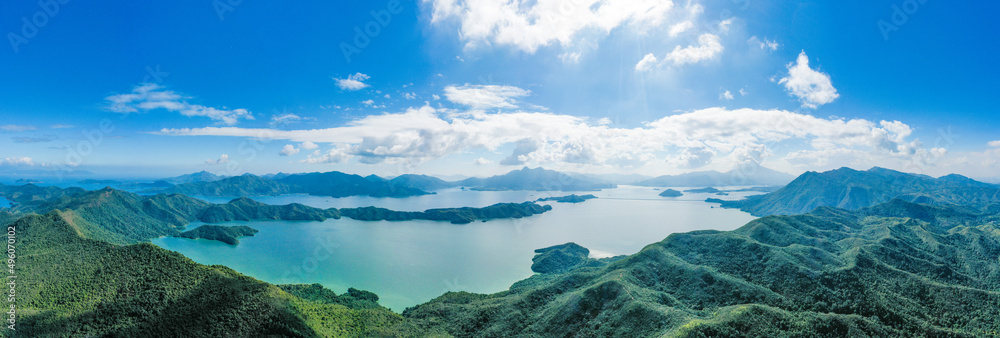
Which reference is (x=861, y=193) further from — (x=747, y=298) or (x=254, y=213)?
(x=254, y=213)

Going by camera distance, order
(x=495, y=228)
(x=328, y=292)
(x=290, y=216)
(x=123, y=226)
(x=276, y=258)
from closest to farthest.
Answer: (x=328, y=292) < (x=276, y=258) < (x=123, y=226) < (x=495, y=228) < (x=290, y=216)

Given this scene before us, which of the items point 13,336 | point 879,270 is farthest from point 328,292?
point 879,270

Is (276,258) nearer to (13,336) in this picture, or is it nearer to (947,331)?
(13,336)

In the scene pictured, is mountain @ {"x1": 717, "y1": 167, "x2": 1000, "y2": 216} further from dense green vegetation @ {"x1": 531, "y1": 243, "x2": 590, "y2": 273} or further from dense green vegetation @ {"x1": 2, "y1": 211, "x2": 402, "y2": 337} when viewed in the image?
dense green vegetation @ {"x1": 2, "y1": 211, "x2": 402, "y2": 337}

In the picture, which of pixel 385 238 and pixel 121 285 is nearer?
pixel 121 285

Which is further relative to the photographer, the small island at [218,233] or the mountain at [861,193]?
the mountain at [861,193]

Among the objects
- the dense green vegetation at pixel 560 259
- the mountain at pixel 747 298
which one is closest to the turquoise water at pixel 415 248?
the dense green vegetation at pixel 560 259

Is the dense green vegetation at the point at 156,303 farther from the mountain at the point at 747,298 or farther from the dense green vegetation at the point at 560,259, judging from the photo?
the dense green vegetation at the point at 560,259

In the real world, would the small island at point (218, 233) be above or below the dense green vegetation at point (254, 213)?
below
